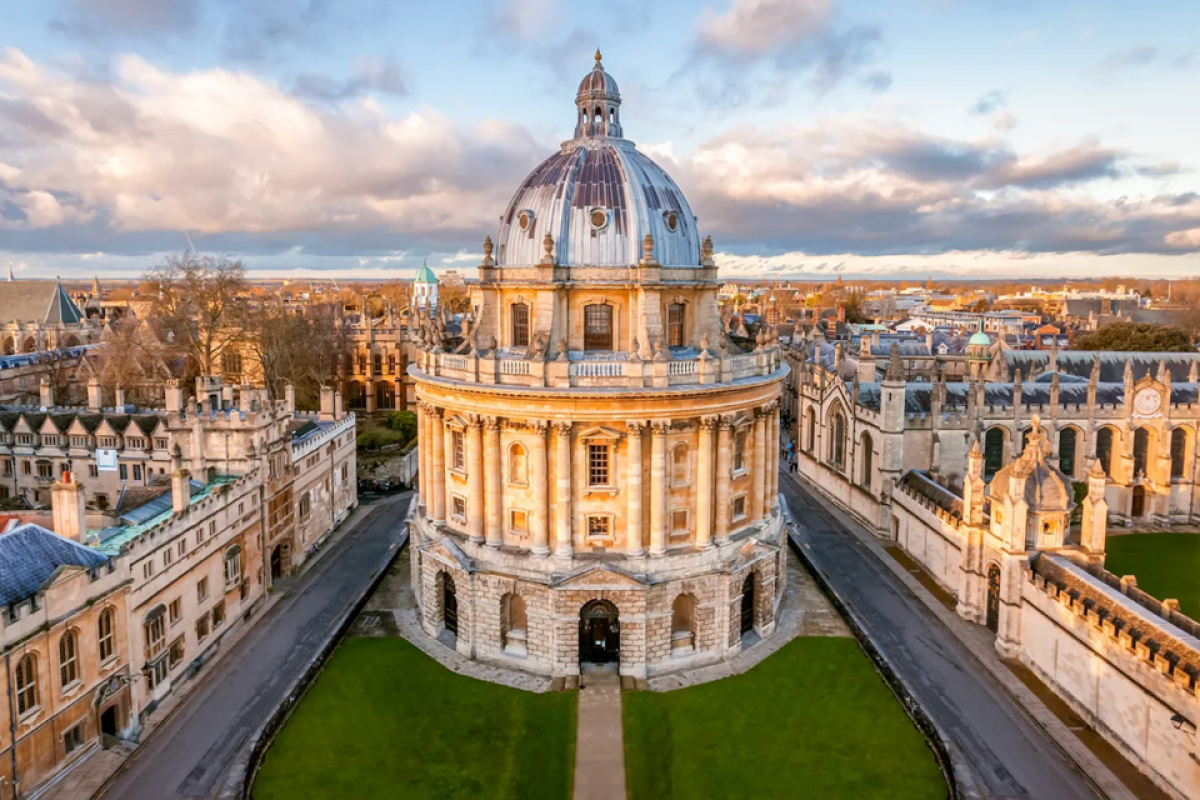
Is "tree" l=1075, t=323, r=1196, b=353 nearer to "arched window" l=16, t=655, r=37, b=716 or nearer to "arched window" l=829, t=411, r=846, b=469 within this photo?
"arched window" l=829, t=411, r=846, b=469

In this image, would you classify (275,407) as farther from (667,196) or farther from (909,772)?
(909,772)

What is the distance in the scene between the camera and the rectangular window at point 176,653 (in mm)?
33344

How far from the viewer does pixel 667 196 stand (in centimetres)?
3769

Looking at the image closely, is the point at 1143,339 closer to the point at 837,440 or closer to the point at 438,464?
the point at 837,440

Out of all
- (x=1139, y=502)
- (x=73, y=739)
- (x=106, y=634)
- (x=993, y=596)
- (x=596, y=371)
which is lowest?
(x=73, y=739)

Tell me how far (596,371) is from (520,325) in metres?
5.78

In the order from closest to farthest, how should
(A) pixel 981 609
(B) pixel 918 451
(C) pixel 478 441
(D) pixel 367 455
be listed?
(C) pixel 478 441
(A) pixel 981 609
(B) pixel 918 451
(D) pixel 367 455

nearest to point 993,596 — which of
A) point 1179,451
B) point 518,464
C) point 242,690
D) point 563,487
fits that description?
point 563,487

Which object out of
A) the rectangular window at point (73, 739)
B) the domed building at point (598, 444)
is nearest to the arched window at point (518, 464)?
the domed building at point (598, 444)

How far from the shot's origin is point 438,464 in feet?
124

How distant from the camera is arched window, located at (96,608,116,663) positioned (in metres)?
28.9

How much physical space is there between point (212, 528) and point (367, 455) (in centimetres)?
2877

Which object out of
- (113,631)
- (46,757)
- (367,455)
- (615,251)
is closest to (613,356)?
(615,251)

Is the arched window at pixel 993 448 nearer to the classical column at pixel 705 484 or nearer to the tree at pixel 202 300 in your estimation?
the classical column at pixel 705 484
